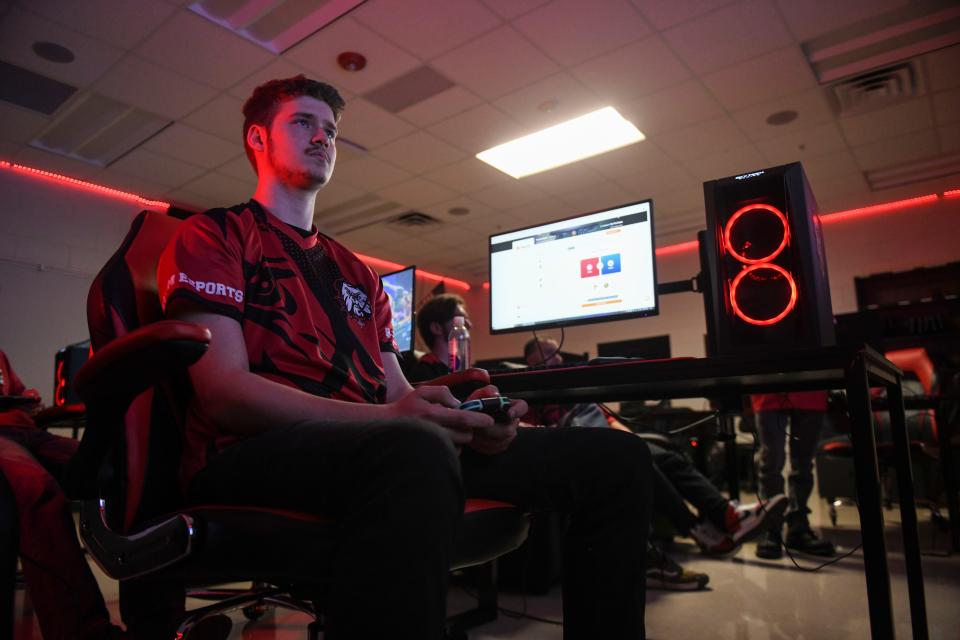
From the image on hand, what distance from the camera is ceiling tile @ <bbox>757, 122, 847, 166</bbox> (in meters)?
4.84

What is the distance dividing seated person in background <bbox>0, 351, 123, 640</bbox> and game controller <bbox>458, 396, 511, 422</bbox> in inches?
31.7

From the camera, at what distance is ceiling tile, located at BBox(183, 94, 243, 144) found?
169 inches

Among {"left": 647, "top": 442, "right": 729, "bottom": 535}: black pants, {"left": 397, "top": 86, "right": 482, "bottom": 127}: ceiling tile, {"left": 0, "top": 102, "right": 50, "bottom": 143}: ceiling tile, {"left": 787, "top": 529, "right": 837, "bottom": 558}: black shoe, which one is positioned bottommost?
{"left": 787, "top": 529, "right": 837, "bottom": 558}: black shoe

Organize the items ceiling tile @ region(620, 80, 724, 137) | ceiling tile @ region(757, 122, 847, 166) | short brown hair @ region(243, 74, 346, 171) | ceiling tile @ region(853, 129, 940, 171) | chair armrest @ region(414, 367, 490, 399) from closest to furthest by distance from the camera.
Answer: chair armrest @ region(414, 367, 490, 399) < short brown hair @ region(243, 74, 346, 171) < ceiling tile @ region(620, 80, 724, 137) < ceiling tile @ region(757, 122, 847, 166) < ceiling tile @ region(853, 129, 940, 171)

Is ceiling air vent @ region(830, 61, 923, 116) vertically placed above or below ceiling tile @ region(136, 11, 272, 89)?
below

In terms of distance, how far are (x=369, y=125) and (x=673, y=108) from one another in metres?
2.27

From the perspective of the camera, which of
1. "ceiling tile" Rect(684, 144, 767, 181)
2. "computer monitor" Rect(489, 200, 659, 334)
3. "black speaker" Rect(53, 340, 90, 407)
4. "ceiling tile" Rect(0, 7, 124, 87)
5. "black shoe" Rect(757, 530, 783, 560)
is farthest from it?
"ceiling tile" Rect(684, 144, 767, 181)

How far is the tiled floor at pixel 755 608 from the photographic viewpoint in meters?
1.74

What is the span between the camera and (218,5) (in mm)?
3375

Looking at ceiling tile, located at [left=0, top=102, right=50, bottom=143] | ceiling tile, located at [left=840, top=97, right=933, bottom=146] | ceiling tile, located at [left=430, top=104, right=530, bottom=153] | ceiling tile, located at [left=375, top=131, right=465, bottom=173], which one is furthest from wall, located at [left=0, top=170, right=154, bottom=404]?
ceiling tile, located at [left=840, top=97, right=933, bottom=146]

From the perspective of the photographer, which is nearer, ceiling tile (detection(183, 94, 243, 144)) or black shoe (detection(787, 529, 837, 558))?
black shoe (detection(787, 529, 837, 558))

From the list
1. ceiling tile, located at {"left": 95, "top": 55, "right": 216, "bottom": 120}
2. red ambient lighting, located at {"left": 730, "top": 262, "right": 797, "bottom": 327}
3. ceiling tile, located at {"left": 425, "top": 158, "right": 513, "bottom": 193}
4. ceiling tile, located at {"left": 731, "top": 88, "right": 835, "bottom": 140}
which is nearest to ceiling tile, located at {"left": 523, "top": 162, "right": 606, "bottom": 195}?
ceiling tile, located at {"left": 425, "top": 158, "right": 513, "bottom": 193}

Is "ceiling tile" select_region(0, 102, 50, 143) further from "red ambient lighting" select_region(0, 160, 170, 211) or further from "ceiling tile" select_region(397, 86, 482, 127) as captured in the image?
"ceiling tile" select_region(397, 86, 482, 127)

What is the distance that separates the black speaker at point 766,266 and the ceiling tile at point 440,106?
3.13 meters
